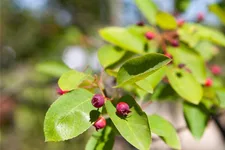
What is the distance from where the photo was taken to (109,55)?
3.70ft

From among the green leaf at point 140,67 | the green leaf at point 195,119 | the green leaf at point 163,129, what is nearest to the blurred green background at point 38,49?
the green leaf at point 195,119

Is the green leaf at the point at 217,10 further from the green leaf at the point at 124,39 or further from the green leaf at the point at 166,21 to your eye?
the green leaf at the point at 124,39

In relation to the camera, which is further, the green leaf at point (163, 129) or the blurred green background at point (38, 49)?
the blurred green background at point (38, 49)

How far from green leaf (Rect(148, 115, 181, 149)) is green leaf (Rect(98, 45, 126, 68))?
232mm

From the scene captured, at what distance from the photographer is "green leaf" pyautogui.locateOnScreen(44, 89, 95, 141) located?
76 cm

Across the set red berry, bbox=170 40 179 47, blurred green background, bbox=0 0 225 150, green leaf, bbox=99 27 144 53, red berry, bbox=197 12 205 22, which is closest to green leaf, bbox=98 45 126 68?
green leaf, bbox=99 27 144 53

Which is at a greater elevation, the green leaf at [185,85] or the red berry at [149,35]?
the red berry at [149,35]

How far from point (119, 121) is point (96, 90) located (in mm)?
215

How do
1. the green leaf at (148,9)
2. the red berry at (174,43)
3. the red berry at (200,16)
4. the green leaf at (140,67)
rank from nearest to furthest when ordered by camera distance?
1. the green leaf at (140,67)
2. the red berry at (174,43)
3. the green leaf at (148,9)
4. the red berry at (200,16)

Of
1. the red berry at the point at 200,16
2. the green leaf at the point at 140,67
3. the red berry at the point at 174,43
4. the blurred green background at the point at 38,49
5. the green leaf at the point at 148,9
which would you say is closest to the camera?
the green leaf at the point at 140,67

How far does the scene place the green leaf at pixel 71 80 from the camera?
2.73 ft

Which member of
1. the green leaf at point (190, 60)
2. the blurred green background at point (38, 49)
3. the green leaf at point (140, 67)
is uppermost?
the green leaf at point (140, 67)

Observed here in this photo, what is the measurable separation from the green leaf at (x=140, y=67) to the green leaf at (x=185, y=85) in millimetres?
310

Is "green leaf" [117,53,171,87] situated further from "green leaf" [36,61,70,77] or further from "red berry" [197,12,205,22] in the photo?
"red berry" [197,12,205,22]
